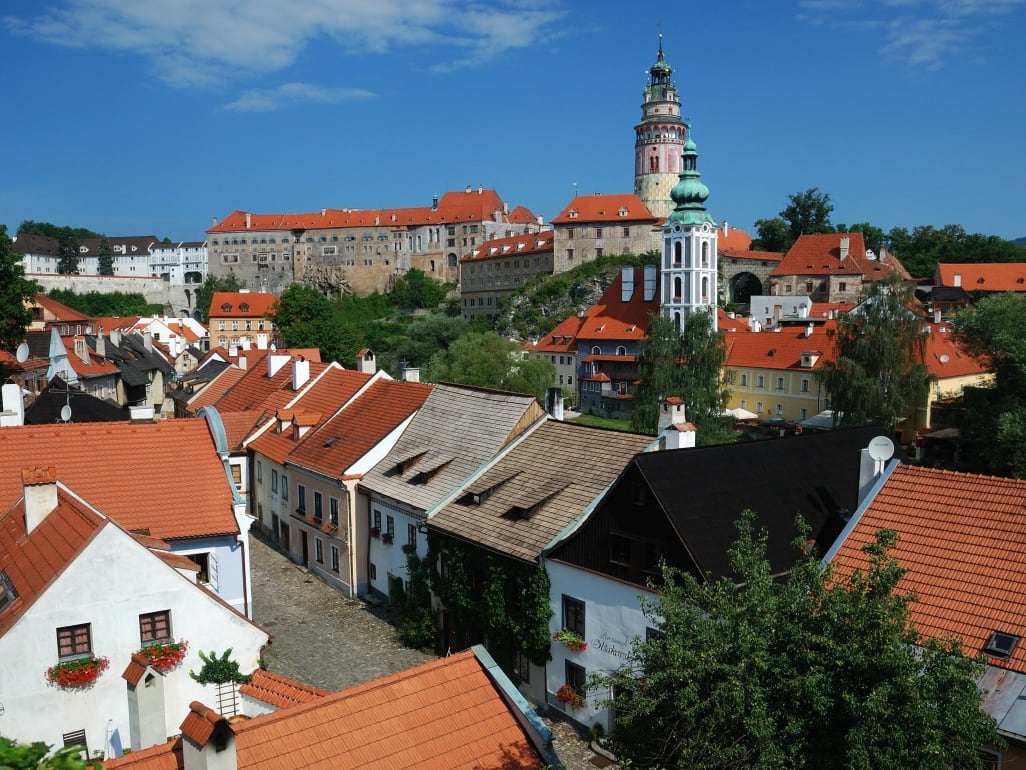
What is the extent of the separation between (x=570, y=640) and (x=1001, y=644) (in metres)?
8.48

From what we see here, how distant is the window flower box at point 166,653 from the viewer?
12700mm

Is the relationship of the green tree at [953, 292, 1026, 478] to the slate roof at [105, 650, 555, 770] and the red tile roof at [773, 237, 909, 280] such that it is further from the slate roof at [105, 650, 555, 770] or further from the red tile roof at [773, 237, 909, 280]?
the red tile roof at [773, 237, 909, 280]

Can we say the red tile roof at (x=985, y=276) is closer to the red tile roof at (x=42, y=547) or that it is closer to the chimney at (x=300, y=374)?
the chimney at (x=300, y=374)

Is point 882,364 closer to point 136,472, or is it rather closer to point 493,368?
point 493,368

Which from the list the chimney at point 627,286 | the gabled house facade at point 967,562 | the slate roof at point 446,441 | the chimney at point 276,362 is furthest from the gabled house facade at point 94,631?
the chimney at point 627,286

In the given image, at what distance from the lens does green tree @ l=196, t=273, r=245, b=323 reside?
14034 centimetres

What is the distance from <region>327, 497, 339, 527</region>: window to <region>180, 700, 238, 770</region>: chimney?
1892 cm

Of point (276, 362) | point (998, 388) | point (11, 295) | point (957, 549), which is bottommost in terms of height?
point (957, 549)

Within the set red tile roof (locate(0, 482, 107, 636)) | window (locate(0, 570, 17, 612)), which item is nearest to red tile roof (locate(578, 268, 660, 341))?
red tile roof (locate(0, 482, 107, 636))

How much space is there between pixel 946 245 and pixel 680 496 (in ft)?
364

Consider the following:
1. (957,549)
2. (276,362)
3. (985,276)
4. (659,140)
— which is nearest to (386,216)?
(659,140)

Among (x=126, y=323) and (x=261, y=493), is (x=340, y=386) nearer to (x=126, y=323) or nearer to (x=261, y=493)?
(x=261, y=493)

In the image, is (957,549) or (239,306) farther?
(239,306)

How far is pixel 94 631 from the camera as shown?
510 inches
